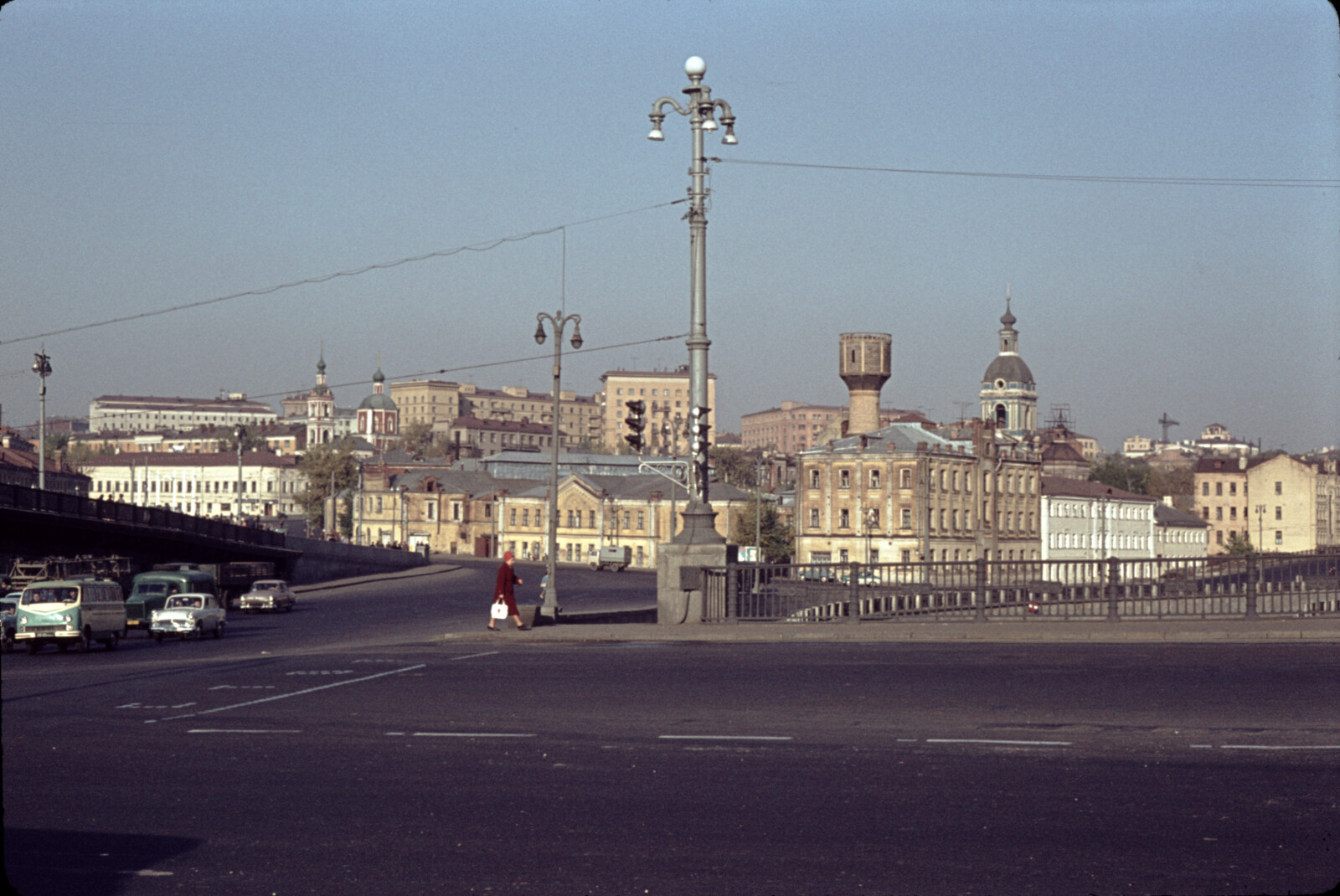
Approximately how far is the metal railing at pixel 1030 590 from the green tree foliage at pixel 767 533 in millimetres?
87154

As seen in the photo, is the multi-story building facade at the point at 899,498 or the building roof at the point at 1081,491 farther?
the building roof at the point at 1081,491

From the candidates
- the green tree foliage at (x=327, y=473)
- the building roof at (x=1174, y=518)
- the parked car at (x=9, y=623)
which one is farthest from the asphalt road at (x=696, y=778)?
the building roof at (x=1174, y=518)

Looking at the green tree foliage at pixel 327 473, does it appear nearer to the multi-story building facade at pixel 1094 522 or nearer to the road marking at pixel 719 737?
the multi-story building facade at pixel 1094 522

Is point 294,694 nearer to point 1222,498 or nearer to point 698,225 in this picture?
point 698,225

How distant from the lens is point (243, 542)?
7731 cm

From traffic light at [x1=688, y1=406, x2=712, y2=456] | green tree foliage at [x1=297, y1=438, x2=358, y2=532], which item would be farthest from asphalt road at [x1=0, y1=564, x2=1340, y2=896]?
green tree foliage at [x1=297, y1=438, x2=358, y2=532]

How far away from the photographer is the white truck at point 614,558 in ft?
381

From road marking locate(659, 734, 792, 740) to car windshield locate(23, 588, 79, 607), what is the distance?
2315 centimetres

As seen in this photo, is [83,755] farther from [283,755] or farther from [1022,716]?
[1022,716]

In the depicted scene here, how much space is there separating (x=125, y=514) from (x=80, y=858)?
59.3m

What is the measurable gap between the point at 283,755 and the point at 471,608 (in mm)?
43073

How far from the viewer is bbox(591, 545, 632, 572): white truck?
4567 inches

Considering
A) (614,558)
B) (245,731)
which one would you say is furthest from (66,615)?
(614,558)

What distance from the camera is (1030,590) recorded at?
→ 2892cm
